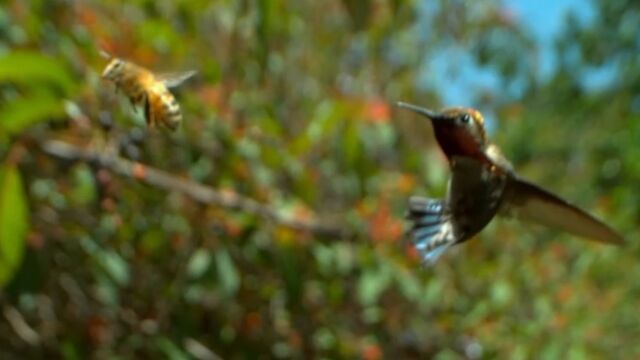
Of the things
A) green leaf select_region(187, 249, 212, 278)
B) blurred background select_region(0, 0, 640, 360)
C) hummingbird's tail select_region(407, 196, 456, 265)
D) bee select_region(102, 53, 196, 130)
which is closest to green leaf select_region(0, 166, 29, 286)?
blurred background select_region(0, 0, 640, 360)

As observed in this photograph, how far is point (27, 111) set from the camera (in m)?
1.83

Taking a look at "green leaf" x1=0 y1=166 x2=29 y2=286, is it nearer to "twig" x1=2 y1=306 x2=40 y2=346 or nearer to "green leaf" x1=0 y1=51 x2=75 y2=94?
"green leaf" x1=0 y1=51 x2=75 y2=94

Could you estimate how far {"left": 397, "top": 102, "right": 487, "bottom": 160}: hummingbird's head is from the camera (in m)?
0.60

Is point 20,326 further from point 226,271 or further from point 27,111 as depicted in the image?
point 27,111

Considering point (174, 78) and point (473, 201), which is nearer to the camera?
point (473, 201)

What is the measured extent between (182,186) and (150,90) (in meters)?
1.46

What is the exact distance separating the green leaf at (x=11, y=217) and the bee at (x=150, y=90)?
3.17 feet

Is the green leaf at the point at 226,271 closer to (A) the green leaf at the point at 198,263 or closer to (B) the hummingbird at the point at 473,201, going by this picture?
(A) the green leaf at the point at 198,263

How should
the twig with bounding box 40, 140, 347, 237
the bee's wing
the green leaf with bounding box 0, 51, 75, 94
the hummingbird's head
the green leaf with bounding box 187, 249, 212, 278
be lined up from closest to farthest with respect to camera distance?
1. the hummingbird's head
2. the bee's wing
3. the green leaf with bounding box 0, 51, 75, 94
4. the twig with bounding box 40, 140, 347, 237
5. the green leaf with bounding box 187, 249, 212, 278

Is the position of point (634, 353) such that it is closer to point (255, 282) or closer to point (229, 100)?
point (255, 282)

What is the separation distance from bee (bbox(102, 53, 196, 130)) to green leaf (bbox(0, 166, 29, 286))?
0.97 m

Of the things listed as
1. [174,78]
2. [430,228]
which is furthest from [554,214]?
[174,78]

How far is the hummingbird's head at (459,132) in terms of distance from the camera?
1.98ft

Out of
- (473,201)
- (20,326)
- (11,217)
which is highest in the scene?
(20,326)
